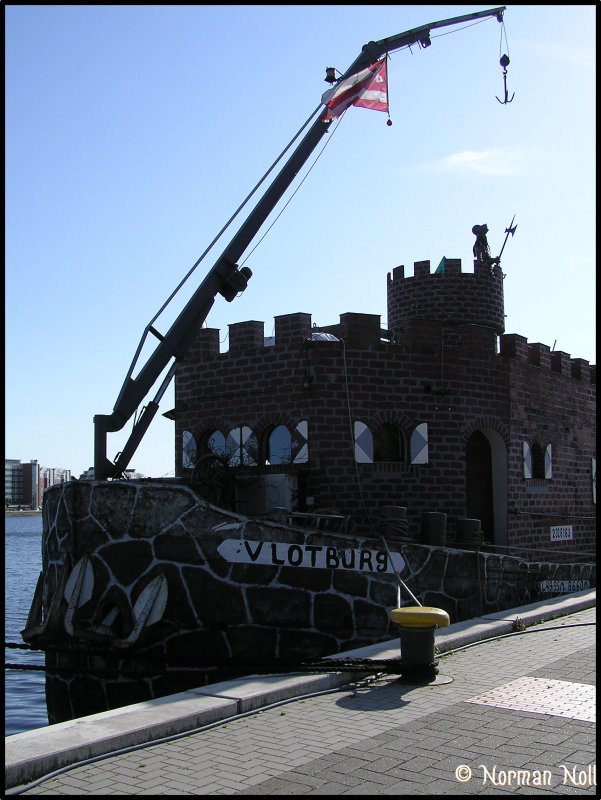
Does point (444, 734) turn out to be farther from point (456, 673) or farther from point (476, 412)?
point (476, 412)

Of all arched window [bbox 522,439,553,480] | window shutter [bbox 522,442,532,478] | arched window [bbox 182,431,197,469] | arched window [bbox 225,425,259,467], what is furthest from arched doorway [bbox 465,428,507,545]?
A: arched window [bbox 182,431,197,469]

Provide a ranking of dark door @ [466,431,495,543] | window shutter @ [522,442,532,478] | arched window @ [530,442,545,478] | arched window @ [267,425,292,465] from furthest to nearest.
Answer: arched window @ [530,442,545,478] < window shutter @ [522,442,532,478] < dark door @ [466,431,495,543] < arched window @ [267,425,292,465]

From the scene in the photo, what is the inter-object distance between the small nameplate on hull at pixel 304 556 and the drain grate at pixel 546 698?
3.27m

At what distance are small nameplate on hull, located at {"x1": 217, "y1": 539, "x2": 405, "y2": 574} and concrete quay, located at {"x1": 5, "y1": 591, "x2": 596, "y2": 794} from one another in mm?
2581

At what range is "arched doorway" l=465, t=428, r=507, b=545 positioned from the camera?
581 inches

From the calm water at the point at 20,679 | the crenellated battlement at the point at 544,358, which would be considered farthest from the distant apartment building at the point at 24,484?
the crenellated battlement at the point at 544,358

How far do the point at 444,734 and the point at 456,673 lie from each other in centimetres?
209

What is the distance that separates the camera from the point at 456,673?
27.1 ft

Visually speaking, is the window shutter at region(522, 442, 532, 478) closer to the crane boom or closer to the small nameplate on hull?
the small nameplate on hull

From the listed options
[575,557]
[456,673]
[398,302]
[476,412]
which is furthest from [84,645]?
[575,557]

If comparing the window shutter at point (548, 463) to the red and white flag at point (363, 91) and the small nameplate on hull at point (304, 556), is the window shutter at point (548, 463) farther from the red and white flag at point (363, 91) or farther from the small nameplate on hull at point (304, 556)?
the red and white flag at point (363, 91)

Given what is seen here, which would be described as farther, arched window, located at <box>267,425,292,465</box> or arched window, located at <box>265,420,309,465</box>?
arched window, located at <box>267,425,292,465</box>

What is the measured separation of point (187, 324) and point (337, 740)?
300 inches
